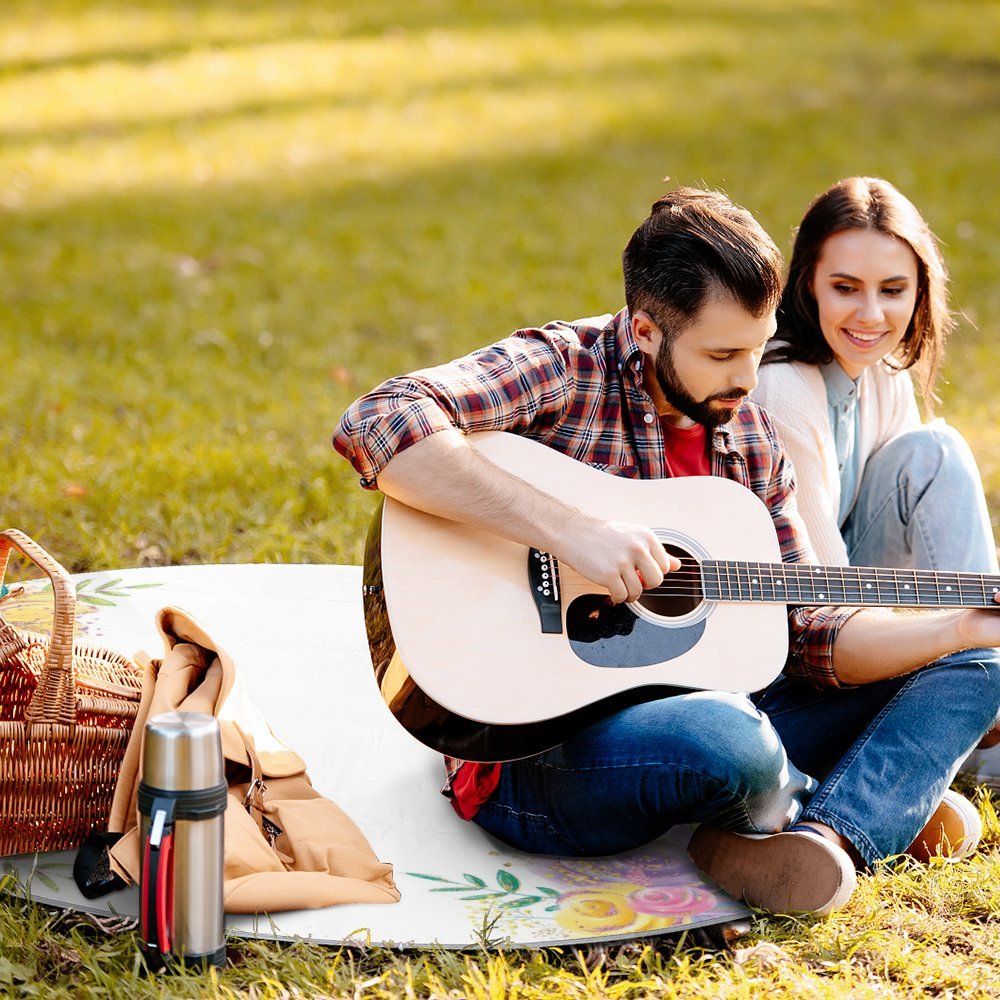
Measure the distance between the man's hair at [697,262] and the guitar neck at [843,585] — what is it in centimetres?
49

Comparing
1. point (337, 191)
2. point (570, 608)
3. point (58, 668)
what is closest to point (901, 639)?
point (570, 608)

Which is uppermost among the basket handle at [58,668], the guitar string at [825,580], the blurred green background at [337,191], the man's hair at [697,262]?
the blurred green background at [337,191]

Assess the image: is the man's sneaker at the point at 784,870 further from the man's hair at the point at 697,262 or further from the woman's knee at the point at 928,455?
the woman's knee at the point at 928,455

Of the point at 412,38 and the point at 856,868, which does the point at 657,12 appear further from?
the point at 856,868

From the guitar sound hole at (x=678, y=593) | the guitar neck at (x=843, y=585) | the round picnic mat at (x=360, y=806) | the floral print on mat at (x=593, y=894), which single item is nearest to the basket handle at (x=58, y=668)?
the round picnic mat at (x=360, y=806)

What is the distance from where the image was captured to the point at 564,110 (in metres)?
9.47

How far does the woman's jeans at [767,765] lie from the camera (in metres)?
2.49

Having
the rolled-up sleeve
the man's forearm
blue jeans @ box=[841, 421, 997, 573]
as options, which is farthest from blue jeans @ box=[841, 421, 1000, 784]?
the rolled-up sleeve

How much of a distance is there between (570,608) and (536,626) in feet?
0.26

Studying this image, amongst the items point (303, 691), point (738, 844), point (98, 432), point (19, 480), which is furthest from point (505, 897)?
point (98, 432)

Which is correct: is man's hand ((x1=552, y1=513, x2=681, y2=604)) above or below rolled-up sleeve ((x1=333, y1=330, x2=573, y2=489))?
below

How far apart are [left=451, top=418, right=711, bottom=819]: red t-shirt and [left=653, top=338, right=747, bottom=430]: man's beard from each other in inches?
4.0

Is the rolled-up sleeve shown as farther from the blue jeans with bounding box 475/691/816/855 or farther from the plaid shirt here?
the blue jeans with bounding box 475/691/816/855

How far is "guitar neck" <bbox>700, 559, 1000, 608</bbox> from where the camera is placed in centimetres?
268
